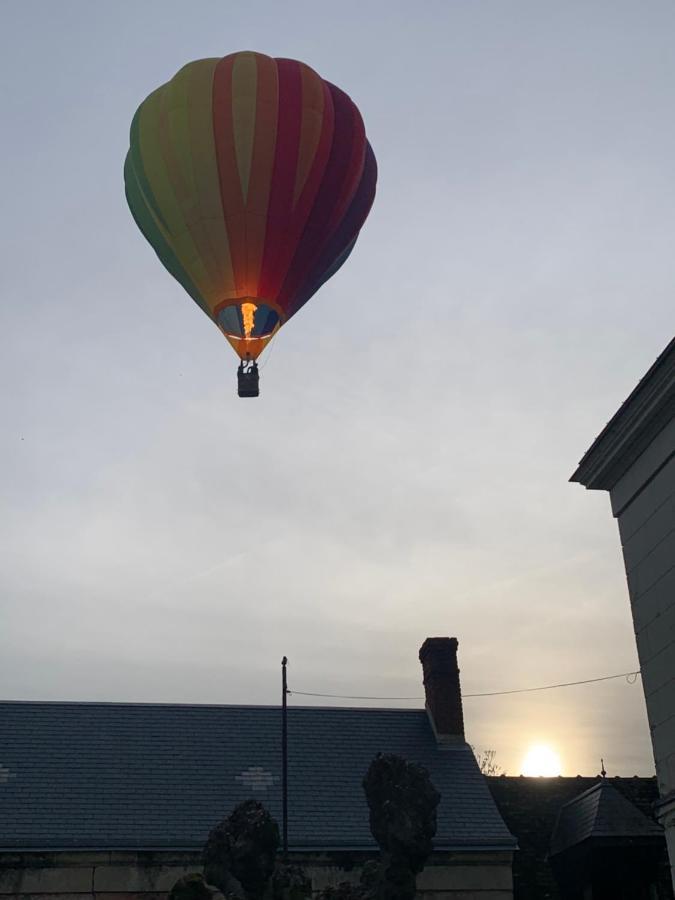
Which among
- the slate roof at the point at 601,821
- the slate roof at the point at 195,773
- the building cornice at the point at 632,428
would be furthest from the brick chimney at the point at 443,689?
the building cornice at the point at 632,428

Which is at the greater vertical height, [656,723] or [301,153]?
[301,153]

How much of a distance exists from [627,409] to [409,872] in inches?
288

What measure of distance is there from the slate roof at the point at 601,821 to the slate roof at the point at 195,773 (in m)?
1.67

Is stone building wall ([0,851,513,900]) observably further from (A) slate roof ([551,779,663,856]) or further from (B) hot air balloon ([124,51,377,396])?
(B) hot air balloon ([124,51,377,396])

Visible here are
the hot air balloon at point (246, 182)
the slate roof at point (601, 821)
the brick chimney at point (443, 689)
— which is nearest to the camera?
the hot air balloon at point (246, 182)

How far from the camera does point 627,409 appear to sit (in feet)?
50.4

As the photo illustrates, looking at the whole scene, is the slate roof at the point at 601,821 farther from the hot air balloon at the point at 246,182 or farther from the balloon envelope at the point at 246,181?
the balloon envelope at the point at 246,181

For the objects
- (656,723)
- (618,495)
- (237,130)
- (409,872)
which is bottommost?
(409,872)

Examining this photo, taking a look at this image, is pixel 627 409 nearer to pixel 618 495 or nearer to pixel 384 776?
pixel 618 495

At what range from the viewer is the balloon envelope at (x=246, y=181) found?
1936cm

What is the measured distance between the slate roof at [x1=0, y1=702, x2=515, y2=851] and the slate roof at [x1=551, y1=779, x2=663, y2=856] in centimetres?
167

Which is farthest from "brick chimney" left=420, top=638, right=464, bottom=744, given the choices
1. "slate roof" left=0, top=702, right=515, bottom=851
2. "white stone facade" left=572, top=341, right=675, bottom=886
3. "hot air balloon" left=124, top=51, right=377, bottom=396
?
"white stone facade" left=572, top=341, right=675, bottom=886

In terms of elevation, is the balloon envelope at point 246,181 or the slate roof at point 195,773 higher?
the balloon envelope at point 246,181

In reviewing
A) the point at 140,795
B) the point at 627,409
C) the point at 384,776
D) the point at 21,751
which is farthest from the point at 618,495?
the point at 21,751
